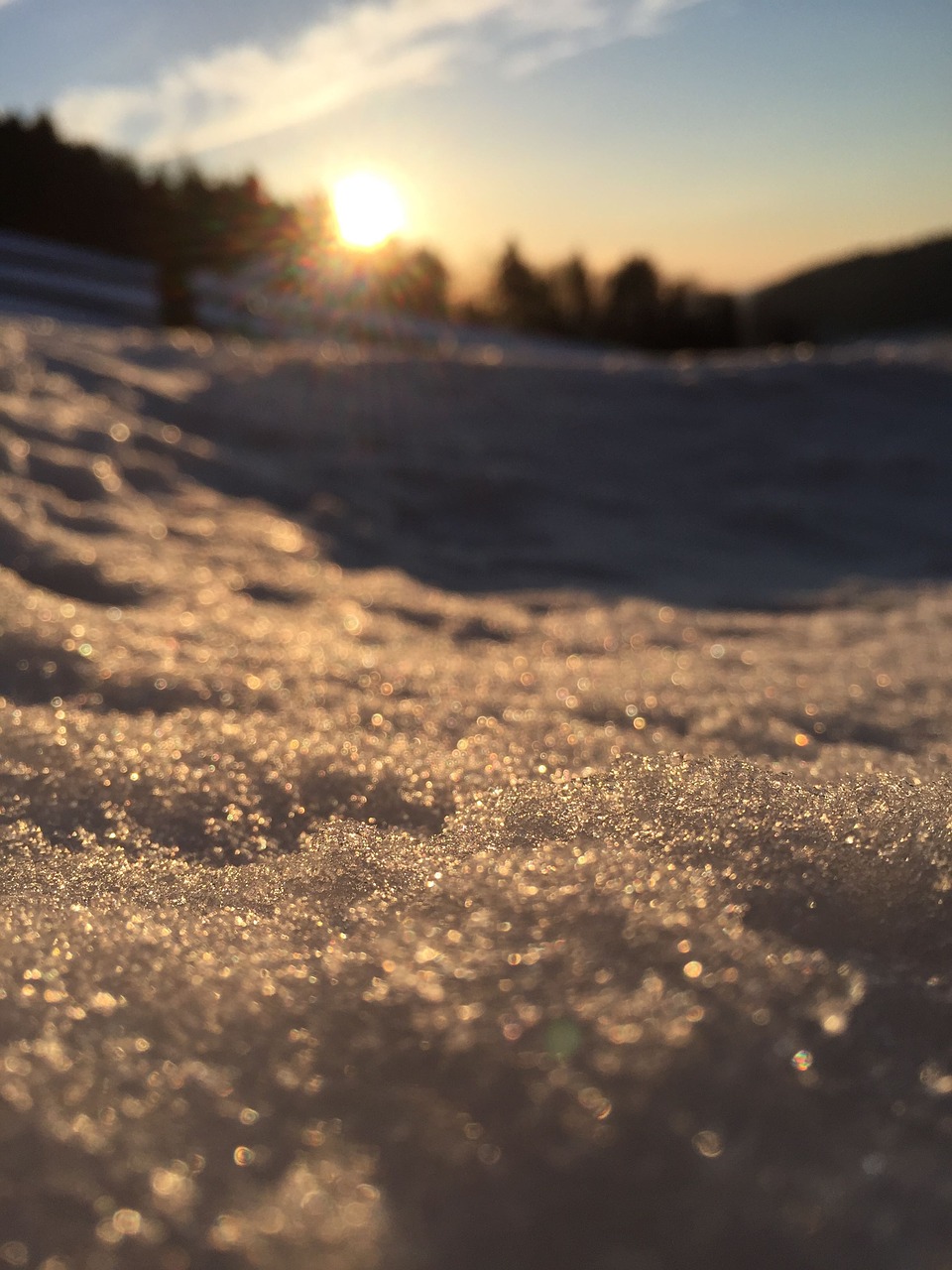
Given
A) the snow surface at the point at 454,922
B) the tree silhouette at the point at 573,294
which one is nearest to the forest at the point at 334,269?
the tree silhouette at the point at 573,294

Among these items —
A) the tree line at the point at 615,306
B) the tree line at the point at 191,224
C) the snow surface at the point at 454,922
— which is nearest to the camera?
the snow surface at the point at 454,922

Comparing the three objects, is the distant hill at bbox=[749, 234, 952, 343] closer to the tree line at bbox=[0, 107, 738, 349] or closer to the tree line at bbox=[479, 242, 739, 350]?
the tree line at bbox=[479, 242, 739, 350]

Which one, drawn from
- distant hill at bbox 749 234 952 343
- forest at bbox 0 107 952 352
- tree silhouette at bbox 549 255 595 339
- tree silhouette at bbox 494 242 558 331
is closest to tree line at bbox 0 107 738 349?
forest at bbox 0 107 952 352

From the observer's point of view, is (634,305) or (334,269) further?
(634,305)

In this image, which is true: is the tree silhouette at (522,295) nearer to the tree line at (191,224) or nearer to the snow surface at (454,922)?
the tree line at (191,224)

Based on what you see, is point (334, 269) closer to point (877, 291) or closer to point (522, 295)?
point (522, 295)

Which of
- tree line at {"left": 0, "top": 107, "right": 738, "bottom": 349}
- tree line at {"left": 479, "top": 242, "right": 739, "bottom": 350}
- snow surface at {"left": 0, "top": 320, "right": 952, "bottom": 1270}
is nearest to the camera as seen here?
snow surface at {"left": 0, "top": 320, "right": 952, "bottom": 1270}

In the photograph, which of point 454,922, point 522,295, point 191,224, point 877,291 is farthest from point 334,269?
point 877,291
